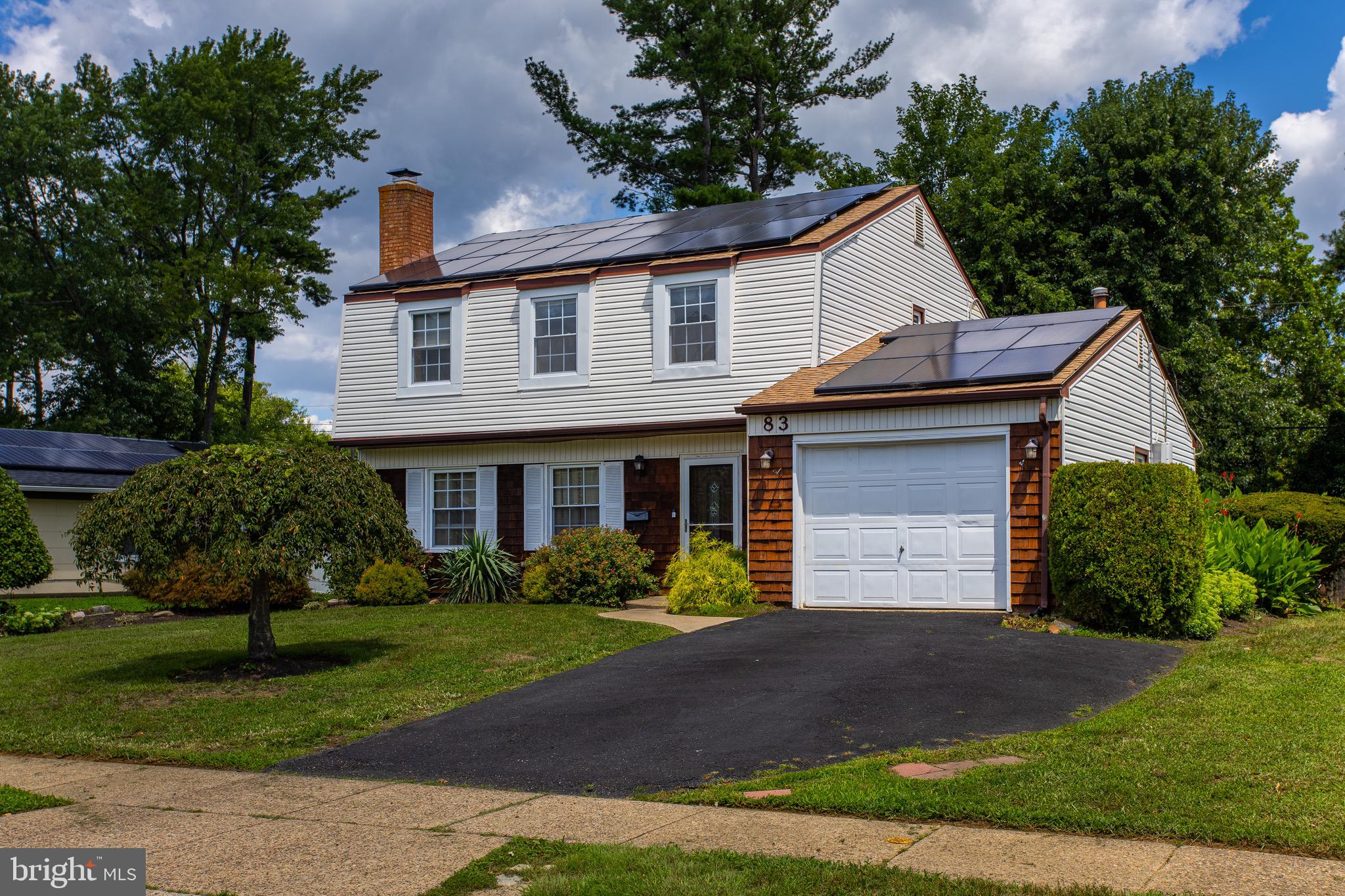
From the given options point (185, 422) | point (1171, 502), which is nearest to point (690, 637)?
point (1171, 502)

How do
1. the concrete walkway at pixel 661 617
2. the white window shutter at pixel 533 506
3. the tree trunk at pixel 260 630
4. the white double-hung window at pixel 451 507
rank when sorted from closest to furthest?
the tree trunk at pixel 260 630, the concrete walkway at pixel 661 617, the white window shutter at pixel 533 506, the white double-hung window at pixel 451 507

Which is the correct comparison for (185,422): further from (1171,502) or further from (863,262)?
(1171,502)

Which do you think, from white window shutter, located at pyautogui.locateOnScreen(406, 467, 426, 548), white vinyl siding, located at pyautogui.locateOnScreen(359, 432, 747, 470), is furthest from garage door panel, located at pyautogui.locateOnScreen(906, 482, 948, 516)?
white window shutter, located at pyautogui.locateOnScreen(406, 467, 426, 548)

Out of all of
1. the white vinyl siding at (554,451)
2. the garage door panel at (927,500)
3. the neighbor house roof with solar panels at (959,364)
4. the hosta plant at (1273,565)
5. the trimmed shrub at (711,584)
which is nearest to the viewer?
the neighbor house roof with solar panels at (959,364)

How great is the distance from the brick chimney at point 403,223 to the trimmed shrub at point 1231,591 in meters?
16.8

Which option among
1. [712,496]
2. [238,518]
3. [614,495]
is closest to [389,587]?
[614,495]

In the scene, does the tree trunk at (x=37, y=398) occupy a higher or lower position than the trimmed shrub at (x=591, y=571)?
higher

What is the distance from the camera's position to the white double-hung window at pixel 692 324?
61.2ft

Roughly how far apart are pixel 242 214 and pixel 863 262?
79.8ft

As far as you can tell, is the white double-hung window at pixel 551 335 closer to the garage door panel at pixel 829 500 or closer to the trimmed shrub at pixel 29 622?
the garage door panel at pixel 829 500

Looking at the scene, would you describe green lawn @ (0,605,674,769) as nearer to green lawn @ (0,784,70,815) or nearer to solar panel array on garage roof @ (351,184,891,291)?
green lawn @ (0,784,70,815)

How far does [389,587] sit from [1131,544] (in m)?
11.7

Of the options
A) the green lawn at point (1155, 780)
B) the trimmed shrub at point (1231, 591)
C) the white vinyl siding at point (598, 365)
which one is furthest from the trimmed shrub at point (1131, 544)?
the white vinyl siding at point (598, 365)

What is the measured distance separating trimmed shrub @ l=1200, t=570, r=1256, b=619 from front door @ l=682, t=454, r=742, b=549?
7.15 m
